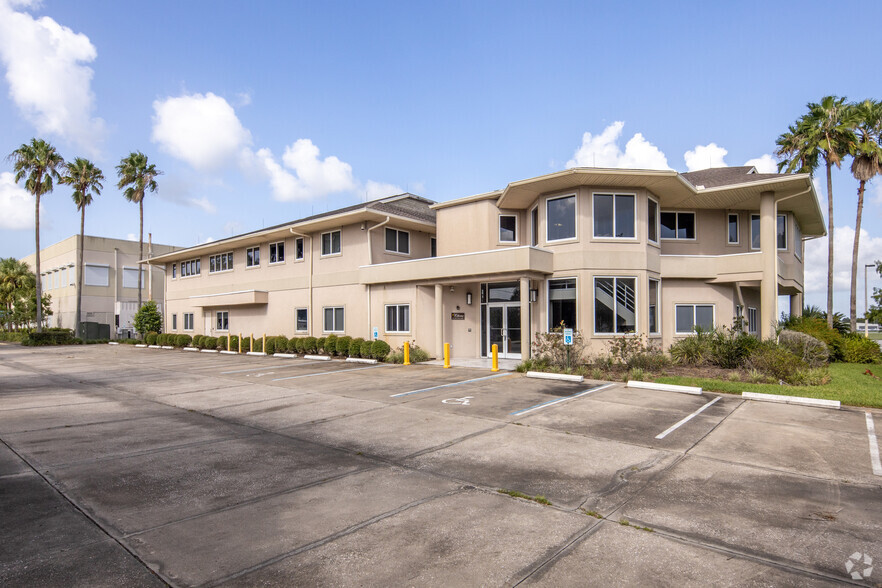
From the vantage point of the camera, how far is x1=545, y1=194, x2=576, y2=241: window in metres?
17.6

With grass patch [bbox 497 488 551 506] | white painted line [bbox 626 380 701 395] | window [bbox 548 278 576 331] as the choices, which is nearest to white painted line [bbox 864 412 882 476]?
white painted line [bbox 626 380 701 395]

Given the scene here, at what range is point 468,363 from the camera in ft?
61.4

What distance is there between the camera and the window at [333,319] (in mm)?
23636

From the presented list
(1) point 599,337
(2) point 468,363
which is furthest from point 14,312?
(1) point 599,337

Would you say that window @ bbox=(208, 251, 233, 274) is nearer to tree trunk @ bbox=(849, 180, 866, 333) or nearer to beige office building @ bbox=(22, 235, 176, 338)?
beige office building @ bbox=(22, 235, 176, 338)

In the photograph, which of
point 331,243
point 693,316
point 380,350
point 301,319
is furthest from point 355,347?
point 693,316

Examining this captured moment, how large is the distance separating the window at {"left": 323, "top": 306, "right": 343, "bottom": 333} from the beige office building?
31769 millimetres

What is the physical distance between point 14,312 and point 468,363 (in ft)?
178

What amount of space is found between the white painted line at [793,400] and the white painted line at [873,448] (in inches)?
32.2

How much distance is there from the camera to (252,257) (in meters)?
28.8

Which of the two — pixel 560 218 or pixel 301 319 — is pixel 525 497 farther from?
pixel 301 319

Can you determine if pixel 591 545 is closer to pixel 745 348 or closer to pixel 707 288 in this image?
pixel 745 348

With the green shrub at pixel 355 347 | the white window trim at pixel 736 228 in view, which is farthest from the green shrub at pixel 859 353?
the green shrub at pixel 355 347

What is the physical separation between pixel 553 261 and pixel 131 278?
5089cm
